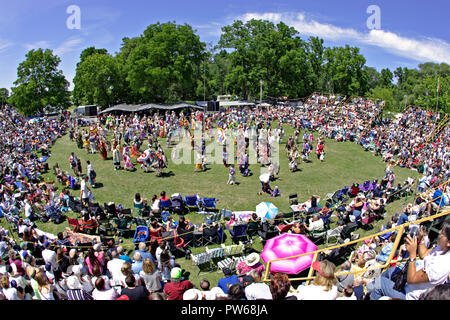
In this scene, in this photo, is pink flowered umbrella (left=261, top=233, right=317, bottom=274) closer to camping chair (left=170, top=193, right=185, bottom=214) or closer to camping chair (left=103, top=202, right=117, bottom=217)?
camping chair (left=170, top=193, right=185, bottom=214)

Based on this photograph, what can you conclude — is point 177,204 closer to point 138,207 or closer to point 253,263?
point 138,207

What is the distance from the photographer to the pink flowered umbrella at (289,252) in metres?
7.24

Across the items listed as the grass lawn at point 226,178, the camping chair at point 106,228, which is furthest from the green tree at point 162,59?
the camping chair at point 106,228

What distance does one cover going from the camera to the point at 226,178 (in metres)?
16.6

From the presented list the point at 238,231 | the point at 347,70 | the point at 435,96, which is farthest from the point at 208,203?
the point at 347,70

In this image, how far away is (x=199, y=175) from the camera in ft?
56.4

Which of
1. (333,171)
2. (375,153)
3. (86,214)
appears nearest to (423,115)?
(375,153)

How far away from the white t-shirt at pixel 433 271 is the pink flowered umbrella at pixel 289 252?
358 cm

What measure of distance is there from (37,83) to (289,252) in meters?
50.4

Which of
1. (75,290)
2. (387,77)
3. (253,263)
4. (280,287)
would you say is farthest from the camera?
(387,77)

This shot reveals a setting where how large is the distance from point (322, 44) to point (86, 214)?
67.5 m

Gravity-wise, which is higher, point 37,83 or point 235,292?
point 37,83

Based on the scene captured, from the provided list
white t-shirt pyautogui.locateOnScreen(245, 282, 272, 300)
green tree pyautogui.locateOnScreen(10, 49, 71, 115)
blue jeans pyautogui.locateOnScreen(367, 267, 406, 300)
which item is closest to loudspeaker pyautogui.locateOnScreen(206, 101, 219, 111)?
green tree pyautogui.locateOnScreen(10, 49, 71, 115)

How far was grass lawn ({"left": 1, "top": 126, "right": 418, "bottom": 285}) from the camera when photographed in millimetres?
13586
